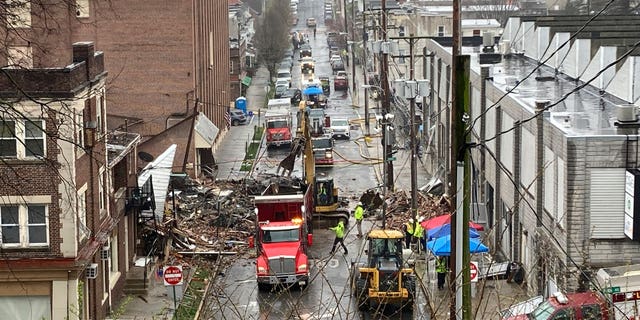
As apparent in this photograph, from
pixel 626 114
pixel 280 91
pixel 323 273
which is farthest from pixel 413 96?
pixel 280 91

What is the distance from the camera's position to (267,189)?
35.8 meters

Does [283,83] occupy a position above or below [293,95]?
above

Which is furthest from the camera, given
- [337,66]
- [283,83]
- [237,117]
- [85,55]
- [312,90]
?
[337,66]

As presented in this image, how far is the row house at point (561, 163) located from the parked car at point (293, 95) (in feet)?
131

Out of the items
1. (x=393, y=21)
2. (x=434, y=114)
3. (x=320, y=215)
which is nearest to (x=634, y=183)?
(x=320, y=215)

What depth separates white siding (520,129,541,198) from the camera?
98.3ft

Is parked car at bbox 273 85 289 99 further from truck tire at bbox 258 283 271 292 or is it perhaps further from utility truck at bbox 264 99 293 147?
truck tire at bbox 258 283 271 292

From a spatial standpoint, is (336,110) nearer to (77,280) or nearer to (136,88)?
(136,88)

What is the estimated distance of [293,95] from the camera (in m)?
86.8

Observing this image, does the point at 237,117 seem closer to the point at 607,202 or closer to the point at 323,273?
the point at 607,202

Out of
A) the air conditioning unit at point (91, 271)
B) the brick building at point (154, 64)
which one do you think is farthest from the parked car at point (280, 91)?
the air conditioning unit at point (91, 271)

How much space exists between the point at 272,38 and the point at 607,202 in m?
84.5

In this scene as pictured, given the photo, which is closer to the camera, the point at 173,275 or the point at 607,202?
the point at 173,275

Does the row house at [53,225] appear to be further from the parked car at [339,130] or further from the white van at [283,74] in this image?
the white van at [283,74]
